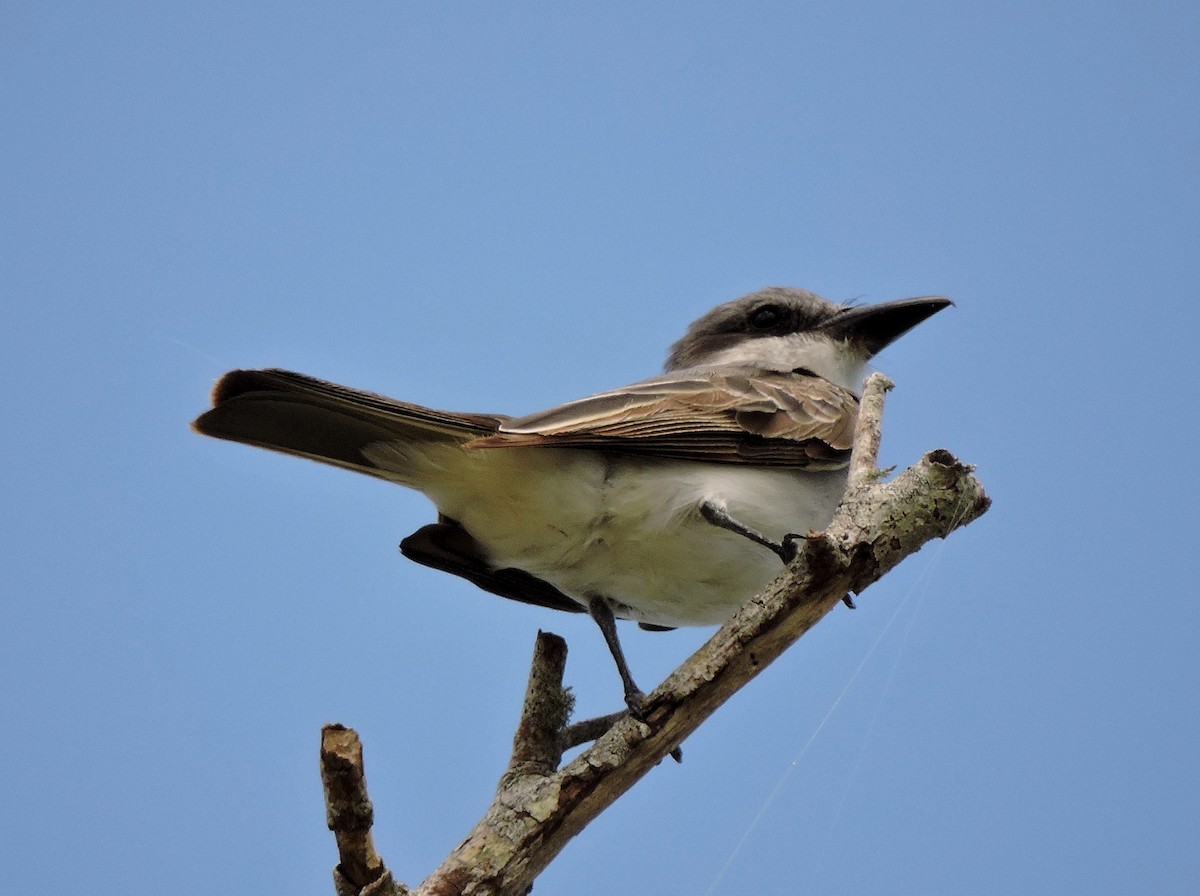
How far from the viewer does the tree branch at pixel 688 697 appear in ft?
12.7

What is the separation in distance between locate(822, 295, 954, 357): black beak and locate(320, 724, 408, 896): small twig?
4.32 meters

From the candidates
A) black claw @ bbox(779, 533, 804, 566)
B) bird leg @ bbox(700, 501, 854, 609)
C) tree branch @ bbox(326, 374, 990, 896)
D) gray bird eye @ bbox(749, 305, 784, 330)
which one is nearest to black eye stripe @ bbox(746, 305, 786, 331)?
gray bird eye @ bbox(749, 305, 784, 330)

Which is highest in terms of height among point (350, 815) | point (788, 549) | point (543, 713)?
point (788, 549)

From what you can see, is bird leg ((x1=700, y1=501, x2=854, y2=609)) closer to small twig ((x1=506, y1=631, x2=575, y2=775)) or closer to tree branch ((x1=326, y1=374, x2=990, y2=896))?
tree branch ((x1=326, y1=374, x2=990, y2=896))

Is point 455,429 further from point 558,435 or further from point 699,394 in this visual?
point 699,394

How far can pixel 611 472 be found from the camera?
536cm

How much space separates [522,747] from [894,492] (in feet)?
5.40

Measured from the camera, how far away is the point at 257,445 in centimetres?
513

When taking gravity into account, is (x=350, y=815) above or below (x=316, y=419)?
below

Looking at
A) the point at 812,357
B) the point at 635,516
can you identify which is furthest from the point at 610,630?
the point at 812,357

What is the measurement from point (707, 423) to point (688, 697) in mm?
1783

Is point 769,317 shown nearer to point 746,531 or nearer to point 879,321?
point 879,321

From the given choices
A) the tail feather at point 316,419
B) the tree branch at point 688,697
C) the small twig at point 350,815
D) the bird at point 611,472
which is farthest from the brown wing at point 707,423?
the small twig at point 350,815

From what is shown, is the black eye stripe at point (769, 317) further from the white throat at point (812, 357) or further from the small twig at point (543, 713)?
the small twig at point (543, 713)
